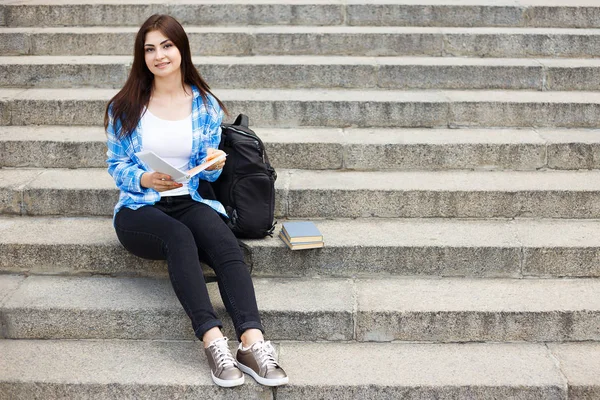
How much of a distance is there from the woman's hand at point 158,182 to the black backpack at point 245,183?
0.41 meters

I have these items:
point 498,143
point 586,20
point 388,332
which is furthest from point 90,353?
point 586,20

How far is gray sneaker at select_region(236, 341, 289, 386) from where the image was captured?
345 centimetres

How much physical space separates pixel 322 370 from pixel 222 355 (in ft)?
1.62

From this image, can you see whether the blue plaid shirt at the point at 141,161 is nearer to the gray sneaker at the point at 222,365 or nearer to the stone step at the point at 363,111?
the gray sneaker at the point at 222,365

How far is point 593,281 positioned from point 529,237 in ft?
1.34

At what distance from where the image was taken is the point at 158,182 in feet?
12.0

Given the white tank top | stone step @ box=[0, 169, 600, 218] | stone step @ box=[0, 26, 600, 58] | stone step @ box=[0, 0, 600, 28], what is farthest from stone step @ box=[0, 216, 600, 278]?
stone step @ box=[0, 0, 600, 28]

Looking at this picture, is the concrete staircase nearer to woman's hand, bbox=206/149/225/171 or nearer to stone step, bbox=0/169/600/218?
stone step, bbox=0/169/600/218

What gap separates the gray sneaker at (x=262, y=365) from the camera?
3449 millimetres

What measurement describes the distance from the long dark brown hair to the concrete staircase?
0.74 metres

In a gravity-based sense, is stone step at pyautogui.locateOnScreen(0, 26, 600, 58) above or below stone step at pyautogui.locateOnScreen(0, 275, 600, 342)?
above

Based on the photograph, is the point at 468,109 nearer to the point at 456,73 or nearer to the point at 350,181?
the point at 456,73

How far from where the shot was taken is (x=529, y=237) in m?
4.30

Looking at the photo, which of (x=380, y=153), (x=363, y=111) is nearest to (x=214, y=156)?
(x=380, y=153)
